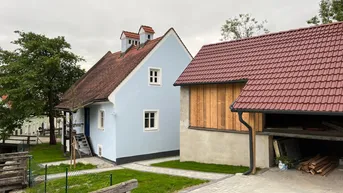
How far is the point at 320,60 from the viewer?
8.78 m

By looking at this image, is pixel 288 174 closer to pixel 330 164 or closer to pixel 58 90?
pixel 330 164

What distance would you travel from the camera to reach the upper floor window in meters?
15.7

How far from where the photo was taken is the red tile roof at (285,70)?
25.3 ft

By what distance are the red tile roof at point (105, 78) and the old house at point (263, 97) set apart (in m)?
3.90

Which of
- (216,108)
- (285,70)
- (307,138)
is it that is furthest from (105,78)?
(307,138)

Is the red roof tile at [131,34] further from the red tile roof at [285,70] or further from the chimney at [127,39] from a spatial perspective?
the red tile roof at [285,70]

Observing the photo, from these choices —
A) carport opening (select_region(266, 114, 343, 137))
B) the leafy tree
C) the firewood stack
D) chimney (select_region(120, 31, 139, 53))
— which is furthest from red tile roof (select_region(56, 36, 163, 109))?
the firewood stack

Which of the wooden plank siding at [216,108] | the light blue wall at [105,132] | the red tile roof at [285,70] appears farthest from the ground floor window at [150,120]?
the red tile roof at [285,70]

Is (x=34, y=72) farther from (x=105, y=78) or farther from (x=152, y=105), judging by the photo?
(x=152, y=105)

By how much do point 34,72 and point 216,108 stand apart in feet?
46.8

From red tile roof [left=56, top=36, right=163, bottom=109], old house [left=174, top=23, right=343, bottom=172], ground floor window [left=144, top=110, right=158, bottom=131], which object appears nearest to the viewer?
old house [left=174, top=23, right=343, bottom=172]

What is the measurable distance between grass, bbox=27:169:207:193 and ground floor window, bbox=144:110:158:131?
15.2 ft

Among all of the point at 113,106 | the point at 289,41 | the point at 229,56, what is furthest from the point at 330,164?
the point at 113,106

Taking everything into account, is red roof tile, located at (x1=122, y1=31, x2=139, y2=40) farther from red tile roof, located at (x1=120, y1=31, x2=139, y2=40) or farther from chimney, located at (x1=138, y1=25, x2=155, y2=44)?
chimney, located at (x1=138, y1=25, x2=155, y2=44)
